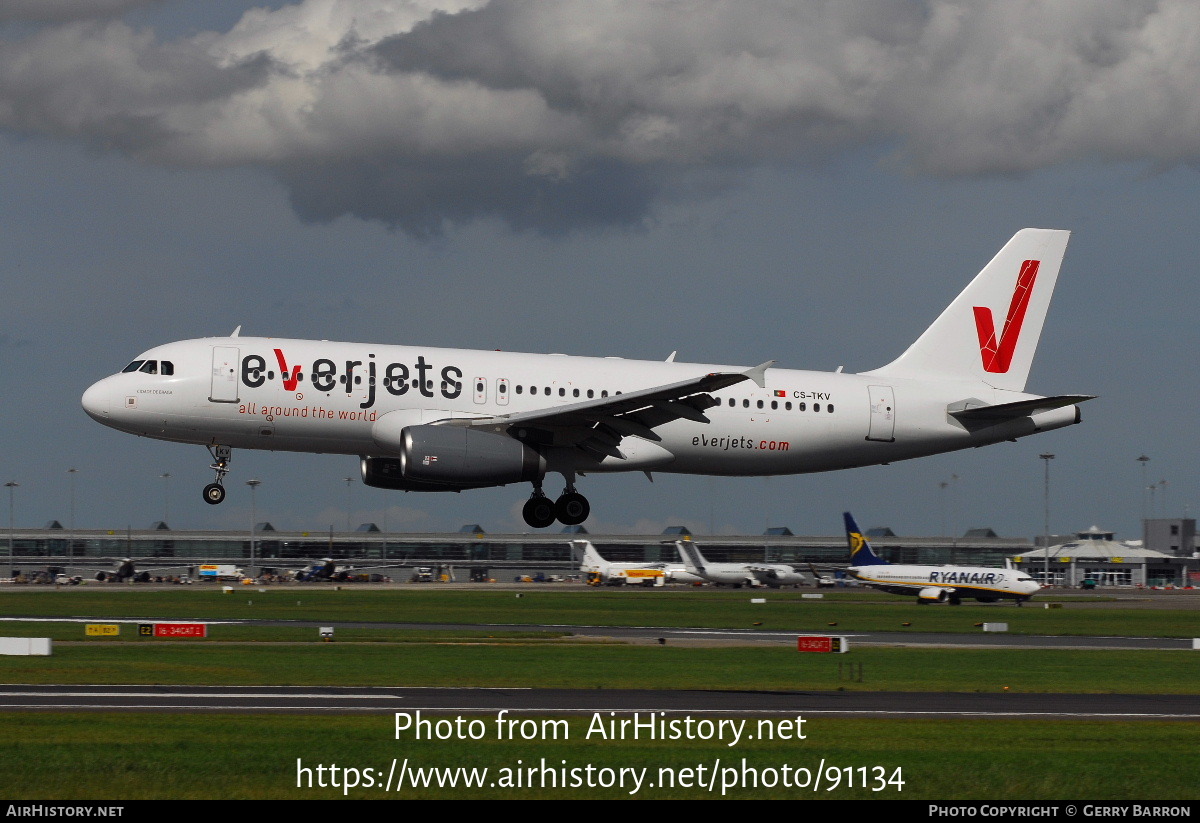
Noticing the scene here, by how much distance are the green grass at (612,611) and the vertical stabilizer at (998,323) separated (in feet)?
50.3

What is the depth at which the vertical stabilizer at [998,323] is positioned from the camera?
2098 inches

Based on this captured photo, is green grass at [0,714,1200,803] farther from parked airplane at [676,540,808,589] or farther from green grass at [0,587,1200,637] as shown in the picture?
parked airplane at [676,540,808,589]

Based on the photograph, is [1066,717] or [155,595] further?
[155,595]

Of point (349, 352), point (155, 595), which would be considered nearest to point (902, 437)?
point (349, 352)

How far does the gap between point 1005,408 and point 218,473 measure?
26.6 m

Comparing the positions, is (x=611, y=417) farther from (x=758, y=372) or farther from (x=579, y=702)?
(x=579, y=702)

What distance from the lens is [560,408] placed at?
45.0 meters

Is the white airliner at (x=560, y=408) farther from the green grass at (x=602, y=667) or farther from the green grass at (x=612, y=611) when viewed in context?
the green grass at (x=612, y=611)

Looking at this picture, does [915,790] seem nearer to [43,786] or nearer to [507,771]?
[507,771]

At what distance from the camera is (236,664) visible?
3953 centimetres
